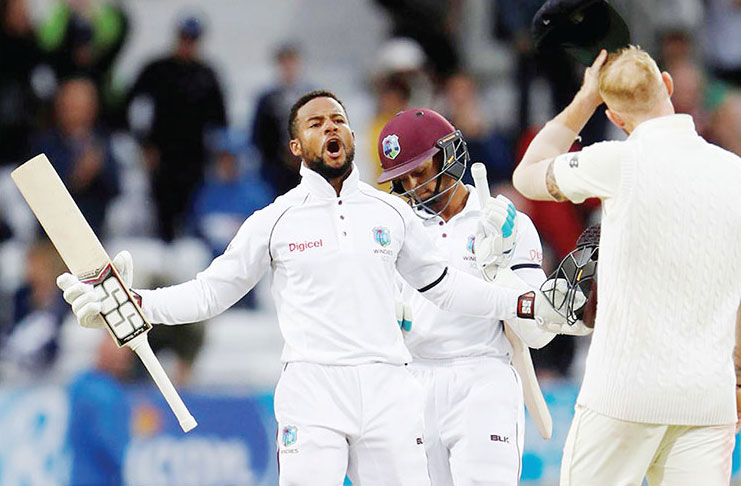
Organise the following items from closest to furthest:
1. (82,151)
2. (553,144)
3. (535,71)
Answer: (553,144), (82,151), (535,71)

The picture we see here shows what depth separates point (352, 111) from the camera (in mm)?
11023

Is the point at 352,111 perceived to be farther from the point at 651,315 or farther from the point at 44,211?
the point at 651,315

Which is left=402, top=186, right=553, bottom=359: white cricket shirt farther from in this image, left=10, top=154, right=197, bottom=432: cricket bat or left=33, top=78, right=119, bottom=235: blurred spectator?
left=33, top=78, right=119, bottom=235: blurred spectator

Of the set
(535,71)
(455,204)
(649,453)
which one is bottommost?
(535,71)

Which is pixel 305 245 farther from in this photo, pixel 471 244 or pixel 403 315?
pixel 471 244

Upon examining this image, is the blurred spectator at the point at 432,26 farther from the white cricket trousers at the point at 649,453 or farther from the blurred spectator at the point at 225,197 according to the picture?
the white cricket trousers at the point at 649,453

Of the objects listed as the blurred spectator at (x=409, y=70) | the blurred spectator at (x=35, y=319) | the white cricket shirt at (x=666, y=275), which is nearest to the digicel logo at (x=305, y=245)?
the white cricket shirt at (x=666, y=275)

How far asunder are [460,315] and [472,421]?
45 centimetres

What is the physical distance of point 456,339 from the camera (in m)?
5.42

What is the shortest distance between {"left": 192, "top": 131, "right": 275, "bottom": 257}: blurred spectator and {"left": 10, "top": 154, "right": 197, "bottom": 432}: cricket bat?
471cm

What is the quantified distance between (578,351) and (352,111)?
299 cm

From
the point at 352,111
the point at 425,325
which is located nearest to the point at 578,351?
the point at 352,111

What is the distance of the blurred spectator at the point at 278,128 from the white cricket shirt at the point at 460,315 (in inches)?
176

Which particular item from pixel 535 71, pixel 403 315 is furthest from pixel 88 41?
pixel 403 315
